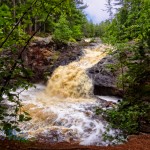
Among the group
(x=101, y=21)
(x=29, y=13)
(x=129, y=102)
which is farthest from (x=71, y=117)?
(x=101, y=21)

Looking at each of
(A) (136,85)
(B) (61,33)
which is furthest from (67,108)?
(B) (61,33)

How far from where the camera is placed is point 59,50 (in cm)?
2014

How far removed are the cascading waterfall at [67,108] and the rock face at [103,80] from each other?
37 cm

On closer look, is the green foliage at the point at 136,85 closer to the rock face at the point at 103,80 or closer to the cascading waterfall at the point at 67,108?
the cascading waterfall at the point at 67,108

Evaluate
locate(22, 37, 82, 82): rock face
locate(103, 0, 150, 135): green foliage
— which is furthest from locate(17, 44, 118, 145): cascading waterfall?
locate(103, 0, 150, 135): green foliage

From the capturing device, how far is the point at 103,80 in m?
15.5

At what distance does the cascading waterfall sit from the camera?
10.1m

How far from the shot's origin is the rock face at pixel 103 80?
15.0 meters

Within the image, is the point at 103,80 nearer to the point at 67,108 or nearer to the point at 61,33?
the point at 67,108

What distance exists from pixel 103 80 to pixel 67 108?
3437 millimetres

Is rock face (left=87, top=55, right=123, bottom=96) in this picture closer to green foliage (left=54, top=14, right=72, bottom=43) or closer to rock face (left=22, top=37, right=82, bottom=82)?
rock face (left=22, top=37, right=82, bottom=82)

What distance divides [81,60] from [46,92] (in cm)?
363

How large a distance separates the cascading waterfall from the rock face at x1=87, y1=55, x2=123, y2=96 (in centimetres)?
37

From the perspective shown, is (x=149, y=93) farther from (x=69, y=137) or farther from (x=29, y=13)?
(x=29, y=13)
